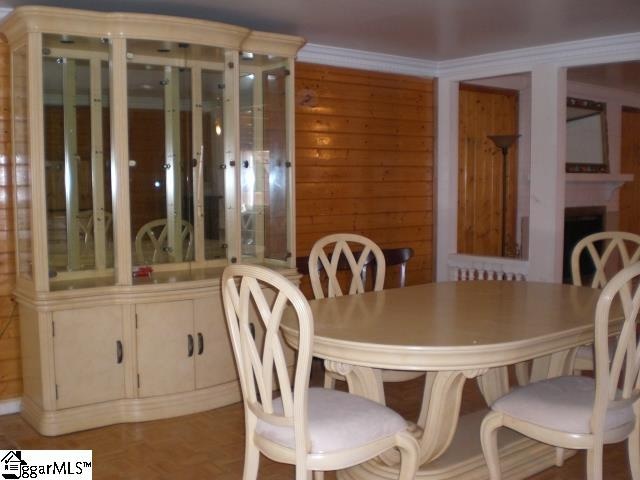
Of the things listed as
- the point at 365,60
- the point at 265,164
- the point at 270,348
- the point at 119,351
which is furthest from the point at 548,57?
the point at 270,348

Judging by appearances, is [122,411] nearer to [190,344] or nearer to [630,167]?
[190,344]

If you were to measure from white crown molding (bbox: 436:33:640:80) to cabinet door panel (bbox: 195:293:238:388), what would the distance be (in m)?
2.70

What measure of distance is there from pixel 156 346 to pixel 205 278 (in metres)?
0.44

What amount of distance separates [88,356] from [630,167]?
21.0 feet

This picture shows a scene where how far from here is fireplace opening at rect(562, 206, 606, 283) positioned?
6.82 m

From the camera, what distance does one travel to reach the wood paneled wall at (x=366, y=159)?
4.74 meters

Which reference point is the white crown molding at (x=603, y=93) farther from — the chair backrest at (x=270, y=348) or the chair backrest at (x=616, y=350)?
the chair backrest at (x=270, y=348)

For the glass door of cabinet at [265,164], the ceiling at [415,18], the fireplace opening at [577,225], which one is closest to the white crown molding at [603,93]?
the fireplace opening at [577,225]

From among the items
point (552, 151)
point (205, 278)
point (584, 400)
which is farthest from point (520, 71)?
point (584, 400)

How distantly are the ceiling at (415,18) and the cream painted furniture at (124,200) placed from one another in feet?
0.54

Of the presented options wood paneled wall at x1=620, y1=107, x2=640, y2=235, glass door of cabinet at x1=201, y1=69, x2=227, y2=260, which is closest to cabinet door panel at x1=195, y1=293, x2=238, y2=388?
glass door of cabinet at x1=201, y1=69, x2=227, y2=260

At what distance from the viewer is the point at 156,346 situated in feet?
11.9

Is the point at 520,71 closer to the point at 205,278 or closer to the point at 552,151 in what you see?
the point at 552,151

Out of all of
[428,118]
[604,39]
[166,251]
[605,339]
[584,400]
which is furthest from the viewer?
[428,118]
